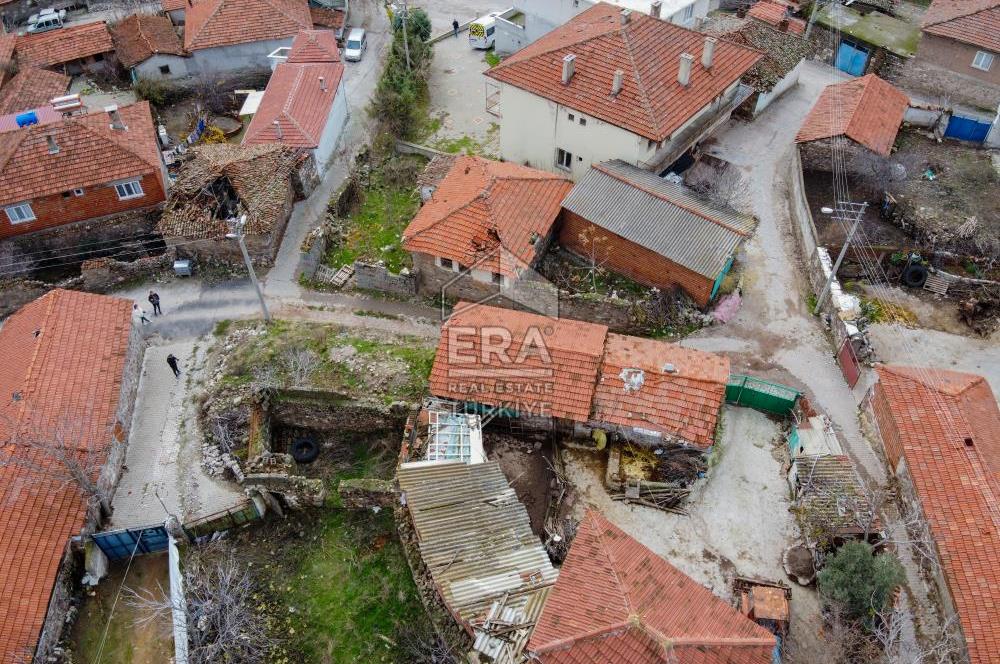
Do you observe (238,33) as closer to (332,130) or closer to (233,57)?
(233,57)

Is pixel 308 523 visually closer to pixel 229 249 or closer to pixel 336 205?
pixel 229 249

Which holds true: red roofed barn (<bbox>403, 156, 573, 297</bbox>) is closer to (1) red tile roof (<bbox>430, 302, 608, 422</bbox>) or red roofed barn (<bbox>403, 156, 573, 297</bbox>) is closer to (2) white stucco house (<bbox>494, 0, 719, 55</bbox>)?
(1) red tile roof (<bbox>430, 302, 608, 422</bbox>)

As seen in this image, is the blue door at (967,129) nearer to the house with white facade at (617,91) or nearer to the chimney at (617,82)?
the house with white facade at (617,91)

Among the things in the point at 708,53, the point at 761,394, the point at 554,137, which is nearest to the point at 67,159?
the point at 554,137

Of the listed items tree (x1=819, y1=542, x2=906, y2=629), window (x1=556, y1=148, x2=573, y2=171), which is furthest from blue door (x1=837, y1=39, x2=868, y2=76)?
tree (x1=819, y1=542, x2=906, y2=629)

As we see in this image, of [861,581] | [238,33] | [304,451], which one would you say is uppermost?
[238,33]

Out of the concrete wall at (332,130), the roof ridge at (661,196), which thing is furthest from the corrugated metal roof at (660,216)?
the concrete wall at (332,130)

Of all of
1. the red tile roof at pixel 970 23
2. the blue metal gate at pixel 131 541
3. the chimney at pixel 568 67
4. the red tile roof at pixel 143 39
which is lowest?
the blue metal gate at pixel 131 541
